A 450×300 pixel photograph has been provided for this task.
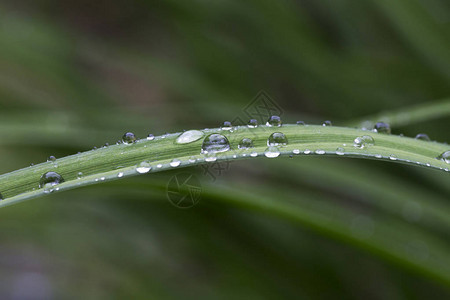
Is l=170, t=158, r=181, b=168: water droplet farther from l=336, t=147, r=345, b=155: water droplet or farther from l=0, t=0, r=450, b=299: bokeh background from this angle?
l=0, t=0, r=450, b=299: bokeh background

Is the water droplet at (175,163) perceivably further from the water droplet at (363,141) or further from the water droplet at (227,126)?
the water droplet at (363,141)

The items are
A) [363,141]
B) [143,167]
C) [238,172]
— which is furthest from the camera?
[238,172]

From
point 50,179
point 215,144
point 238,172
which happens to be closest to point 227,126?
point 215,144

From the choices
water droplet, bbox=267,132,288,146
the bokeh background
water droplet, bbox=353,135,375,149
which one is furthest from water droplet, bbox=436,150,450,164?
the bokeh background

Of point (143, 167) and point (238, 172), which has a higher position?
point (238, 172)

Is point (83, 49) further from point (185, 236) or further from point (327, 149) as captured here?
point (327, 149)

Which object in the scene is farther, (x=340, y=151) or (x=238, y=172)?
(x=238, y=172)

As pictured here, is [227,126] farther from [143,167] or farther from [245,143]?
Result: [143,167]

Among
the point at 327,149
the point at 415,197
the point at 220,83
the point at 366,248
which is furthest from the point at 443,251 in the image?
the point at 220,83

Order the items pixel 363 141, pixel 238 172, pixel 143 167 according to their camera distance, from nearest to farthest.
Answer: pixel 143 167 → pixel 363 141 → pixel 238 172
